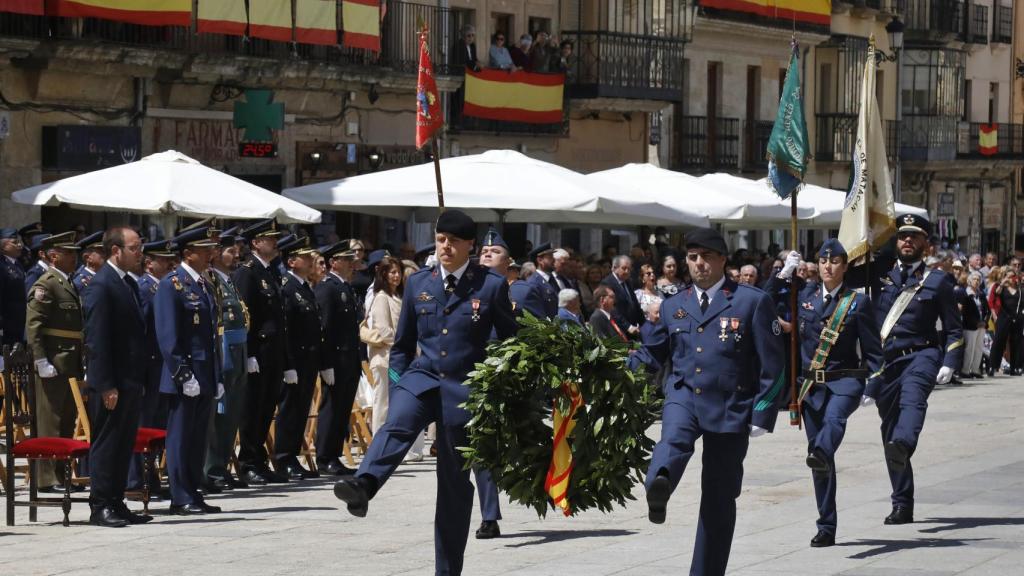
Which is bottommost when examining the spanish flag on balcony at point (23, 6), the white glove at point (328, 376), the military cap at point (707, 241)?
the white glove at point (328, 376)

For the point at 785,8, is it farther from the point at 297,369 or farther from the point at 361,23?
the point at 297,369

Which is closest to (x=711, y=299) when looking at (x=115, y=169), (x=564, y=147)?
(x=115, y=169)

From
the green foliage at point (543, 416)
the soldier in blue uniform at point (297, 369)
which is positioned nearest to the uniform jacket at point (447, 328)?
the green foliage at point (543, 416)

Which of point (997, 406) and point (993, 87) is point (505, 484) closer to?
point (997, 406)

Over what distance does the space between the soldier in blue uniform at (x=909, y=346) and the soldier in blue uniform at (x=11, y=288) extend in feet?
25.9

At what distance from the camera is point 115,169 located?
20.0 m

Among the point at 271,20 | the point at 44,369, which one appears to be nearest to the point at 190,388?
the point at 44,369

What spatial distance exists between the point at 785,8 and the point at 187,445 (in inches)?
1291

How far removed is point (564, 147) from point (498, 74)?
13.4ft

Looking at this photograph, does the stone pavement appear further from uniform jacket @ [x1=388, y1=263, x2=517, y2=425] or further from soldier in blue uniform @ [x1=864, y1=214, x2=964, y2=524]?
uniform jacket @ [x1=388, y1=263, x2=517, y2=425]

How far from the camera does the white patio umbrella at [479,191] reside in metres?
22.2

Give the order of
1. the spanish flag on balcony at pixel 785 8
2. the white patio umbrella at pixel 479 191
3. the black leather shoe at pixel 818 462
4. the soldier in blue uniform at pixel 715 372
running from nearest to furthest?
the soldier in blue uniform at pixel 715 372 → the black leather shoe at pixel 818 462 → the white patio umbrella at pixel 479 191 → the spanish flag on balcony at pixel 785 8

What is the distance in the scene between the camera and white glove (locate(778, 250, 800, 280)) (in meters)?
17.6

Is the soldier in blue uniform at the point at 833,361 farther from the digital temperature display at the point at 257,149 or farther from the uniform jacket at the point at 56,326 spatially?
the digital temperature display at the point at 257,149
